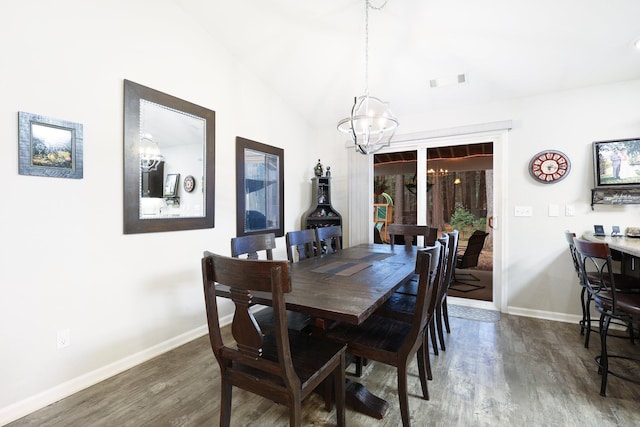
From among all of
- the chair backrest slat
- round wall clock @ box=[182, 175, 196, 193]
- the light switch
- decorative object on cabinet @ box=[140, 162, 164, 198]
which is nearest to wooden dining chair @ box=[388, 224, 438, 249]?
the light switch

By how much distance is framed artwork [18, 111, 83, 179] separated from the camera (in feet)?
6.04

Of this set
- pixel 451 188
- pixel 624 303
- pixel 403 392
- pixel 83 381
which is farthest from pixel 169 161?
pixel 624 303

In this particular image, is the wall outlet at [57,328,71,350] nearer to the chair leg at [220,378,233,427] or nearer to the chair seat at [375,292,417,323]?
the chair leg at [220,378,233,427]

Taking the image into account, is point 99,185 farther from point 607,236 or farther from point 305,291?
point 607,236

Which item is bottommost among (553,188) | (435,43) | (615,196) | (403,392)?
(403,392)

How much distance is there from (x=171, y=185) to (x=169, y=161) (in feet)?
0.70

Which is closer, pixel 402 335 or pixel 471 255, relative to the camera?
pixel 402 335

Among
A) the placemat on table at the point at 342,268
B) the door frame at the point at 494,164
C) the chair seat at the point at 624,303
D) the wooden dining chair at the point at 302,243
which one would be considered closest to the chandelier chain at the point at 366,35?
the door frame at the point at 494,164

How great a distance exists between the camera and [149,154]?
2539mm

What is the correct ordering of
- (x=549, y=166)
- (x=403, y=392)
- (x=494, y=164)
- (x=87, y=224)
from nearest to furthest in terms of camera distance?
(x=403, y=392), (x=87, y=224), (x=549, y=166), (x=494, y=164)

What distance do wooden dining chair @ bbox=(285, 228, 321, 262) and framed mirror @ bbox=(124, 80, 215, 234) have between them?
99cm

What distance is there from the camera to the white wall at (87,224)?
1812mm

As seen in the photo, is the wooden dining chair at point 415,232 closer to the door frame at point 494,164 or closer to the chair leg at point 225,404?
the door frame at point 494,164

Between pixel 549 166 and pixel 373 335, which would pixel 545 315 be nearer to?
pixel 549 166
